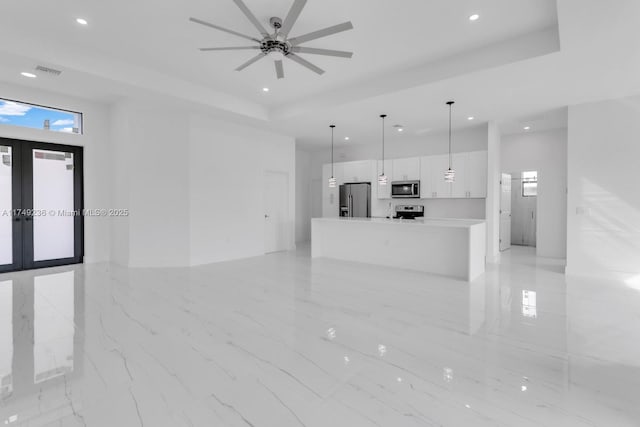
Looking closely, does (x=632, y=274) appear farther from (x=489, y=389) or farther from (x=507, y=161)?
(x=489, y=389)

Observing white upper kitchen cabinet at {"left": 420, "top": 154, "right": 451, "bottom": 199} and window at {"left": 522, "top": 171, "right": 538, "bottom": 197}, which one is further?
window at {"left": 522, "top": 171, "right": 538, "bottom": 197}

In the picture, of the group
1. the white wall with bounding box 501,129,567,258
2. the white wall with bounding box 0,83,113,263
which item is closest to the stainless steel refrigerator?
the white wall with bounding box 501,129,567,258

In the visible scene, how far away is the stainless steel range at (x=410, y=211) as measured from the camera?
8094 millimetres

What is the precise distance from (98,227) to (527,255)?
9257 millimetres

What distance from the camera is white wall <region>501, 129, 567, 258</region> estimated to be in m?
7.04

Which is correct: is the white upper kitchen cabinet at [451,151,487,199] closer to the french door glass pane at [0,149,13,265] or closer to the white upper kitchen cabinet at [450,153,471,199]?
the white upper kitchen cabinet at [450,153,471,199]

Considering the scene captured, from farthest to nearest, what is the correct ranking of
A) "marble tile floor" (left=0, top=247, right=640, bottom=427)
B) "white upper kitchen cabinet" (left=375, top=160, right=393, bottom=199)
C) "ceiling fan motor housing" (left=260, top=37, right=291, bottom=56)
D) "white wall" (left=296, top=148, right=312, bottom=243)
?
"white wall" (left=296, top=148, right=312, bottom=243), "white upper kitchen cabinet" (left=375, top=160, right=393, bottom=199), "ceiling fan motor housing" (left=260, top=37, right=291, bottom=56), "marble tile floor" (left=0, top=247, right=640, bottom=427)

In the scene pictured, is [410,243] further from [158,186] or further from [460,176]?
[158,186]

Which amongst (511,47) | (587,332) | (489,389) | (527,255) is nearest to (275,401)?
(489,389)

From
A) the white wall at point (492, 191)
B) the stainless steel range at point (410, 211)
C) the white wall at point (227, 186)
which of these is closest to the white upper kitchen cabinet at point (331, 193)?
the stainless steel range at point (410, 211)

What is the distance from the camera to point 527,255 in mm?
7359

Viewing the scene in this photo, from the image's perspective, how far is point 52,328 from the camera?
2.97 metres

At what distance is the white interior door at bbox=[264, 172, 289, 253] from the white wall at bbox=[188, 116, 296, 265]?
28 centimetres

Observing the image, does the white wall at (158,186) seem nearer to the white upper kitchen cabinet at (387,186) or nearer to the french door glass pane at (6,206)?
the french door glass pane at (6,206)
